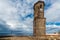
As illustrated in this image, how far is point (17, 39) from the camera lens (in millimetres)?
8594

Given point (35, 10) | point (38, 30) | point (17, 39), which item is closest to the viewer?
point (17, 39)

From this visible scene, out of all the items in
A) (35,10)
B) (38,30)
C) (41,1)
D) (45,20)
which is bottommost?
(38,30)

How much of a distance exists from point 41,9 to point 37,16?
1279mm

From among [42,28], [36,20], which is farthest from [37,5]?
[42,28]

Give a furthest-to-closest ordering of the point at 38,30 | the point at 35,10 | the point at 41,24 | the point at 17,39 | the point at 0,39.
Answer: the point at 35,10
the point at 41,24
the point at 38,30
the point at 17,39
the point at 0,39

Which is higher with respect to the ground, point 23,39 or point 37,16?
point 37,16

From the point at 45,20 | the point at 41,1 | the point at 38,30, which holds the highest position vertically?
the point at 41,1

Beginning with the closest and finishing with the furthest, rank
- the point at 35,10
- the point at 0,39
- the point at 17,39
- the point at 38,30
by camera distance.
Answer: the point at 0,39, the point at 17,39, the point at 38,30, the point at 35,10

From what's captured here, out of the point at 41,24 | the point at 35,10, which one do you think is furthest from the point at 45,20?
the point at 35,10

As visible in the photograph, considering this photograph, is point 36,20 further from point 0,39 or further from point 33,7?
point 0,39

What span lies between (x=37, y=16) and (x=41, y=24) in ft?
4.78

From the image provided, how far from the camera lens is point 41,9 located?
21594mm

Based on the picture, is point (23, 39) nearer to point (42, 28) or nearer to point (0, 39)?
point (0, 39)

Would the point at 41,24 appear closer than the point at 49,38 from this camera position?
No
